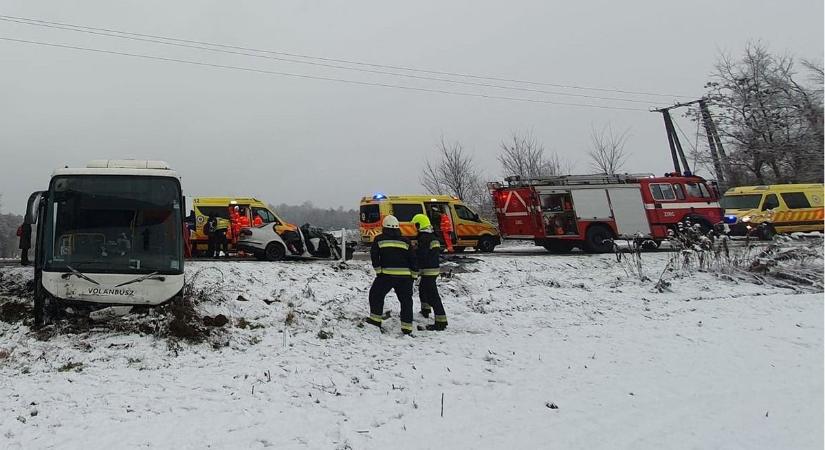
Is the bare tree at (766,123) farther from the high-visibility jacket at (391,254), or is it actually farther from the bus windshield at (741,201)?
the high-visibility jacket at (391,254)

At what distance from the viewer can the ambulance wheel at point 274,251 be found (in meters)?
13.7

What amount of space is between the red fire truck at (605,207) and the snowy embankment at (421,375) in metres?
7.13

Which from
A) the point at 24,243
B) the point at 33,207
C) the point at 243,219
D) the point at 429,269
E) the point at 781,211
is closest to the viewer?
the point at 33,207

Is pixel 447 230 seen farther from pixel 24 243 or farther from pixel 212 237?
pixel 24 243

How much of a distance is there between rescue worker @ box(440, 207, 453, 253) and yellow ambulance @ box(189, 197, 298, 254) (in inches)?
219

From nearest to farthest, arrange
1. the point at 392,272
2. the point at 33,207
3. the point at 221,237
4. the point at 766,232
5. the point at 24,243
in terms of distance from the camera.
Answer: the point at 33,207 → the point at 392,272 → the point at 24,243 → the point at 221,237 → the point at 766,232

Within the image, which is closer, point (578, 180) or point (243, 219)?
point (243, 219)

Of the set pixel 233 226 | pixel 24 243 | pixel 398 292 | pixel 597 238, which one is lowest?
pixel 398 292

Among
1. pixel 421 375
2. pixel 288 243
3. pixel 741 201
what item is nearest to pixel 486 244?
pixel 288 243

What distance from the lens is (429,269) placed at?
7703mm

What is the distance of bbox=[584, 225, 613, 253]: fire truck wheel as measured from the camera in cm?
1652

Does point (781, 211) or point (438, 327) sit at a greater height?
point (781, 211)

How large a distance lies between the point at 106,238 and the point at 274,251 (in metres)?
6.90

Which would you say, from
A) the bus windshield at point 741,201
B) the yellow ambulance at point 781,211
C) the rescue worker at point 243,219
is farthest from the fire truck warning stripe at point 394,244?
the bus windshield at point 741,201
